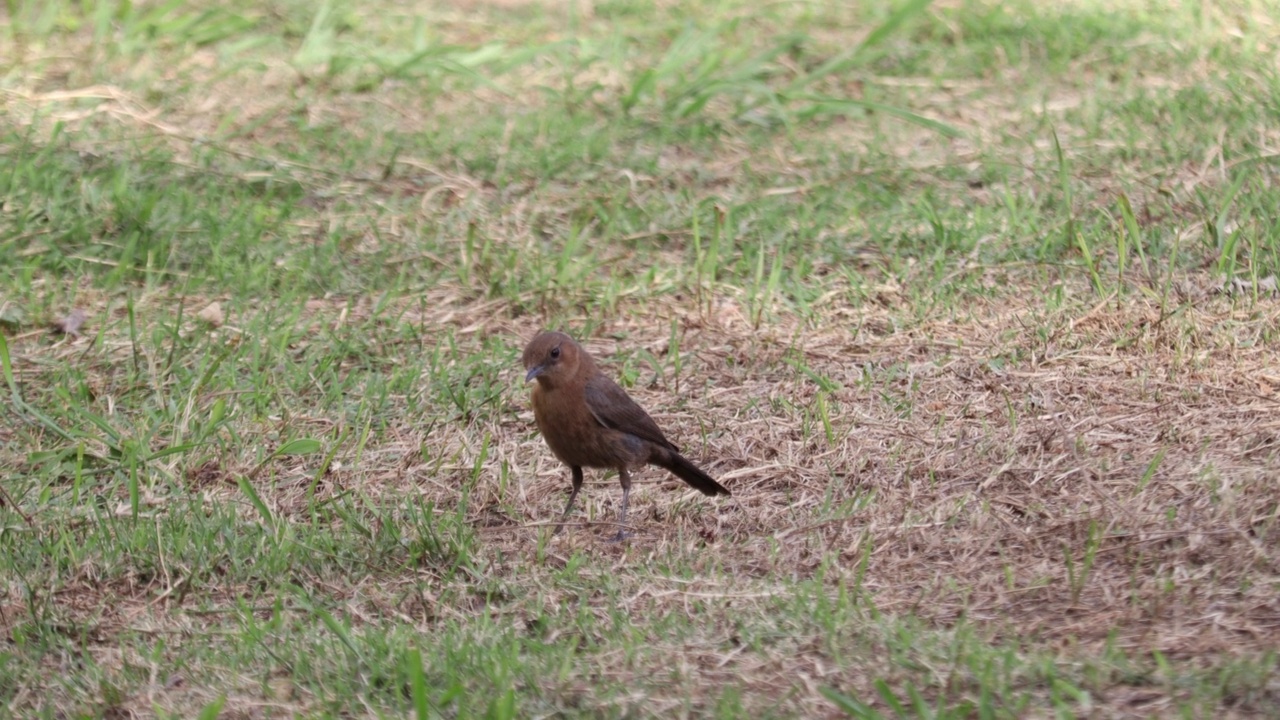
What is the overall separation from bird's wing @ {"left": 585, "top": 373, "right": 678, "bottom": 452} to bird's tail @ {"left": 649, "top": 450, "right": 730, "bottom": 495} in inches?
1.5

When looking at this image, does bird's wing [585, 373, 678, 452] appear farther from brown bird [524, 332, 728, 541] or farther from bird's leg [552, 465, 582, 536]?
bird's leg [552, 465, 582, 536]

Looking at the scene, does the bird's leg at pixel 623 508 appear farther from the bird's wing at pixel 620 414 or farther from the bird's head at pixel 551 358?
the bird's head at pixel 551 358

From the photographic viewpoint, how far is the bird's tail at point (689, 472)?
14.6 ft

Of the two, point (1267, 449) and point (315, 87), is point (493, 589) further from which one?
point (315, 87)

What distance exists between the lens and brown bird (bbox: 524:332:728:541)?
175 inches

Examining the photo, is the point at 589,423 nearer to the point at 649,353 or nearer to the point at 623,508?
the point at 623,508

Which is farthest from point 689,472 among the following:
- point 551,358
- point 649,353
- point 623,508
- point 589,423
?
point 649,353

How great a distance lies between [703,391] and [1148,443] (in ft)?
5.08

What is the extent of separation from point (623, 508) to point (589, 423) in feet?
0.91

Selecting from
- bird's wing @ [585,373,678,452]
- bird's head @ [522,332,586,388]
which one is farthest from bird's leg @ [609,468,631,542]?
bird's head @ [522,332,586,388]

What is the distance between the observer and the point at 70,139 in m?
6.98

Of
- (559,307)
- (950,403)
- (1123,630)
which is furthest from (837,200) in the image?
(1123,630)

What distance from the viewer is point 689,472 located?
14.7 feet

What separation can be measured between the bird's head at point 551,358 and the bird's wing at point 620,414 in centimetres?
9
